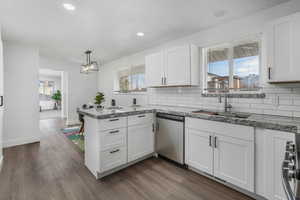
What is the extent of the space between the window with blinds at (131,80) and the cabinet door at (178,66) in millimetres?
1321

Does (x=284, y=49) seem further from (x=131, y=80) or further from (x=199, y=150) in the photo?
(x=131, y=80)

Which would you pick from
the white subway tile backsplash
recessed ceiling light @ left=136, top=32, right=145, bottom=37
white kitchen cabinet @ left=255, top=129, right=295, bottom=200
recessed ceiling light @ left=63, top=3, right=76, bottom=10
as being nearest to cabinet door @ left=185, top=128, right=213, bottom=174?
white kitchen cabinet @ left=255, top=129, right=295, bottom=200

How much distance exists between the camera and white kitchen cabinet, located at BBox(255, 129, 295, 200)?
1463 mm

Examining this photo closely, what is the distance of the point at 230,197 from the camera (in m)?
1.73

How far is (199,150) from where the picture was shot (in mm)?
2121

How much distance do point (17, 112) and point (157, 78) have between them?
11.7 ft

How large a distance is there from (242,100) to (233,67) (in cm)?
60

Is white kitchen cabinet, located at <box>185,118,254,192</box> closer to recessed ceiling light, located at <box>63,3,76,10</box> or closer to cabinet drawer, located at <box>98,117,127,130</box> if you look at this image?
cabinet drawer, located at <box>98,117,127,130</box>

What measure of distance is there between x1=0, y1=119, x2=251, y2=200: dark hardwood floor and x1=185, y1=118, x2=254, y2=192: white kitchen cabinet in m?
0.21

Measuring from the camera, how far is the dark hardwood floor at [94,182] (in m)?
1.75

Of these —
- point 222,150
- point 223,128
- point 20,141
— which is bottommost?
point 20,141

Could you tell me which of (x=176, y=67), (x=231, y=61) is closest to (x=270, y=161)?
(x=231, y=61)

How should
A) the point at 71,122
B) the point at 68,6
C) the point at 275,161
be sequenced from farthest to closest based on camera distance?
1. the point at 71,122
2. the point at 68,6
3. the point at 275,161

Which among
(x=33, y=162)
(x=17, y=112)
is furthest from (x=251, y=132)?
(x=17, y=112)
